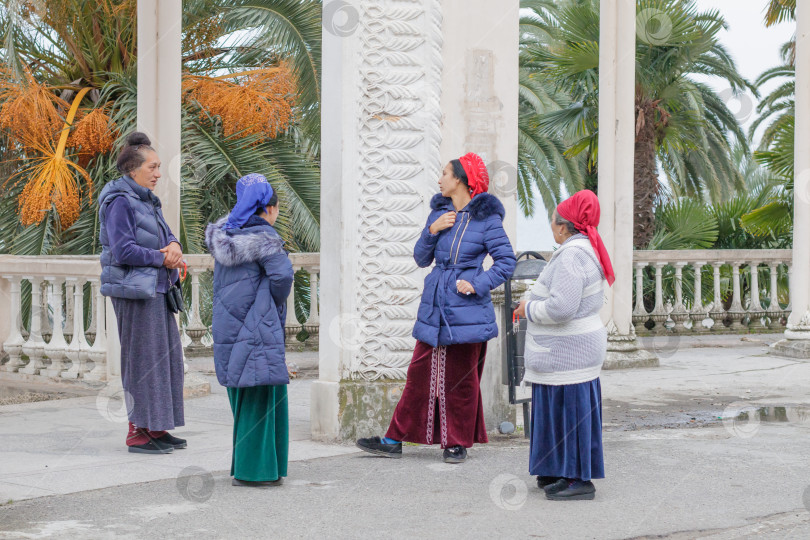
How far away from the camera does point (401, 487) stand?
18.8 feet

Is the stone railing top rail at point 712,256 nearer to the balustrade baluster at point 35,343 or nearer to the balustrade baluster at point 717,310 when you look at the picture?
the balustrade baluster at point 717,310

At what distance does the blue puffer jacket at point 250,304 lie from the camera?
5.54m

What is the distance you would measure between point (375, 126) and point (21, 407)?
143 inches

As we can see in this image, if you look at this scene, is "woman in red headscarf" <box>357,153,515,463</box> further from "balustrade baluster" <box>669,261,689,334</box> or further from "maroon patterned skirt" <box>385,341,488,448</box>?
"balustrade baluster" <box>669,261,689,334</box>

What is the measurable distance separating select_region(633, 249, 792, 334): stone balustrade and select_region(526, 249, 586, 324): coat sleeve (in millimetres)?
9083

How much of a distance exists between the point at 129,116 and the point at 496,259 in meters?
9.78

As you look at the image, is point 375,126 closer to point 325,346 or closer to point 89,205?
point 325,346

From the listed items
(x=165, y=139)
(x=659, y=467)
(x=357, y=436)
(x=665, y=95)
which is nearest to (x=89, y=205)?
(x=165, y=139)

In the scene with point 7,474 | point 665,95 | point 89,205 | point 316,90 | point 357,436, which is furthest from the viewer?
point 665,95

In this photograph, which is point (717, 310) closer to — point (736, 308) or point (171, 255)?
point (736, 308)

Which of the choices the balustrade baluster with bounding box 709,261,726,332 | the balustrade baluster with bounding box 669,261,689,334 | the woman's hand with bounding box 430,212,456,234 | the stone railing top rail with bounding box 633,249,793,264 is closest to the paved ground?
the woman's hand with bounding box 430,212,456,234

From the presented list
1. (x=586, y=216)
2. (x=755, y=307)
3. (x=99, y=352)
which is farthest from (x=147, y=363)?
(x=755, y=307)

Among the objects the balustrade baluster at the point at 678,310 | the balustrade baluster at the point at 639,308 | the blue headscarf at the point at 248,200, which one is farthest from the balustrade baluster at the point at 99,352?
the balustrade baluster at the point at 678,310

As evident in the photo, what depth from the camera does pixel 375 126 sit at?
Answer: 7.06 m
